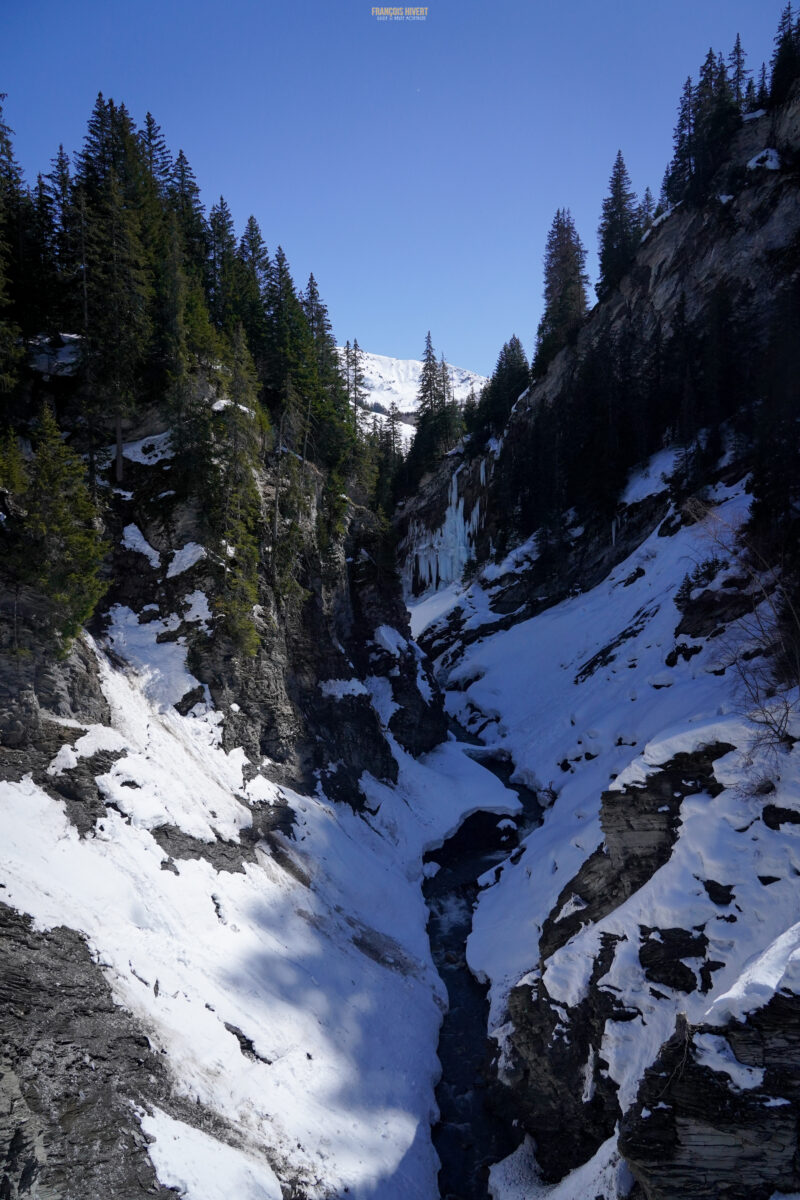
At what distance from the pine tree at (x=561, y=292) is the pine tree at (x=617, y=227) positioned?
11.7 ft

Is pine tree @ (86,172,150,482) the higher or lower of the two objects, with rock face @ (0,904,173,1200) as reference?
higher

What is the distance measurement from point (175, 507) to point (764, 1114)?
74.9ft

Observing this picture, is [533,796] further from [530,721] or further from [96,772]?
[96,772]

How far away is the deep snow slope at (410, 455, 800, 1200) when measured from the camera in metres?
8.87

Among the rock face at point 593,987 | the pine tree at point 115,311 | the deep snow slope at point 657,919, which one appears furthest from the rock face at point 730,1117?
the pine tree at point 115,311

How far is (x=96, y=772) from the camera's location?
15742 mm

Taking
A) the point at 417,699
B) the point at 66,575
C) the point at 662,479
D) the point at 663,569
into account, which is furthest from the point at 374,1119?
the point at 662,479

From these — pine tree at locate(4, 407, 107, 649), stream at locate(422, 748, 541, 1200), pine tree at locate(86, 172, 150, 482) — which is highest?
pine tree at locate(86, 172, 150, 482)

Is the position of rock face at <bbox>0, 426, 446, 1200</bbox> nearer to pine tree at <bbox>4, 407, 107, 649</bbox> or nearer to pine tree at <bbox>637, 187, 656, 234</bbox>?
pine tree at <bbox>4, 407, 107, 649</bbox>

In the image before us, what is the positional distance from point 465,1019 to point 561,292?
6065 cm

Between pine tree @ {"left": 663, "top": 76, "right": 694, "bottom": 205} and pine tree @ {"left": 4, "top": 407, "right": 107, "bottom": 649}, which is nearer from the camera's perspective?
pine tree @ {"left": 4, "top": 407, "right": 107, "bottom": 649}

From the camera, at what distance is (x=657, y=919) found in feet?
45.4

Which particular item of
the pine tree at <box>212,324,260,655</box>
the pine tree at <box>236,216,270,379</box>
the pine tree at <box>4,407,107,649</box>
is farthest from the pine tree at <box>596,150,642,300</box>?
the pine tree at <box>4,407,107,649</box>

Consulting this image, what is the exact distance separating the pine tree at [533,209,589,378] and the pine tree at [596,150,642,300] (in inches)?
140
